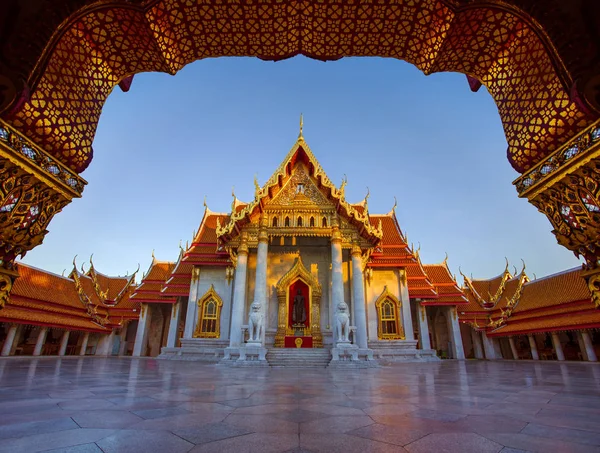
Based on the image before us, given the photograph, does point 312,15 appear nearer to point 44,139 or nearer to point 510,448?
point 44,139

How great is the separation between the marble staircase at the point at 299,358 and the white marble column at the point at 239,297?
4.87 ft

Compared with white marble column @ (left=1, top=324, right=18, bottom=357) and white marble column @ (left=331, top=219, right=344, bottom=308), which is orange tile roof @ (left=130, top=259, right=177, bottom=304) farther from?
white marble column @ (left=331, top=219, right=344, bottom=308)

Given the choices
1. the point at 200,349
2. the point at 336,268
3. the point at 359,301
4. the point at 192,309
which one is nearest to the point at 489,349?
the point at 359,301

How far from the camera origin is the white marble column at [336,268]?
12.6m

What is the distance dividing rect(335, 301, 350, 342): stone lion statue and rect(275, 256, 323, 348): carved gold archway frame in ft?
9.87

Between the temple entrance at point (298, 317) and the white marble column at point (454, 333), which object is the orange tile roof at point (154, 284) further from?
the white marble column at point (454, 333)

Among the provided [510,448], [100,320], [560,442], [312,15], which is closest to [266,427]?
[510,448]

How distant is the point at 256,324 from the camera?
1134cm

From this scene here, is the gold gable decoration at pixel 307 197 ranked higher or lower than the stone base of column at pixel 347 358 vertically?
higher

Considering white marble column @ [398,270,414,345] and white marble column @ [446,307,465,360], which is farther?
white marble column @ [446,307,465,360]

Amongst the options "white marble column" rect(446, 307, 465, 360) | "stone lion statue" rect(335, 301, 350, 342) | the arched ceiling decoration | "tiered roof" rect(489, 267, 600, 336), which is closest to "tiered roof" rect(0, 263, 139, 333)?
"stone lion statue" rect(335, 301, 350, 342)

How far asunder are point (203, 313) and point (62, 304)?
32.2ft

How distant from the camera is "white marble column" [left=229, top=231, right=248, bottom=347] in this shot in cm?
1235

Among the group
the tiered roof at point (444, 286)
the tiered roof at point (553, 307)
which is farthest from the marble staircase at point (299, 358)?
the tiered roof at point (553, 307)
